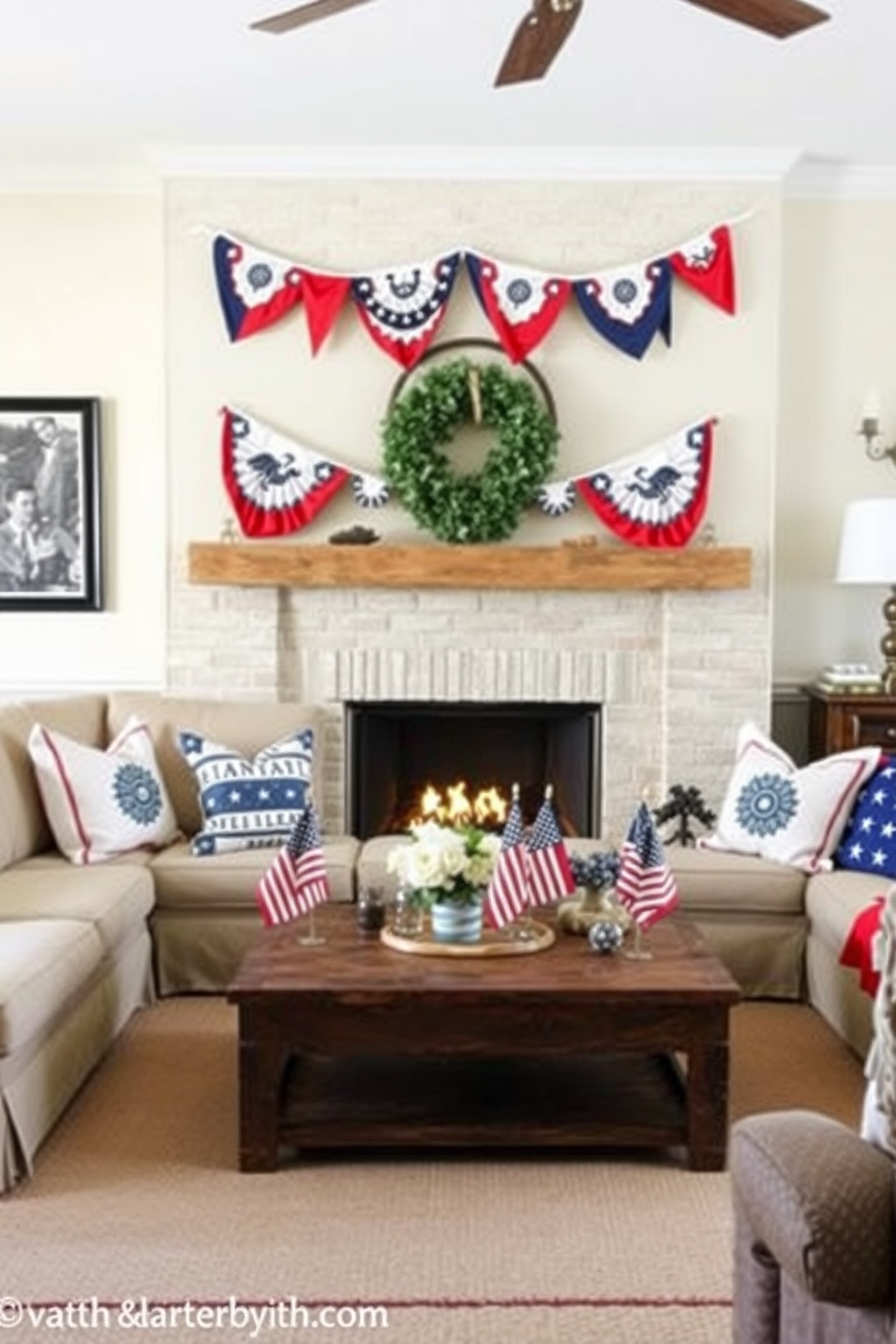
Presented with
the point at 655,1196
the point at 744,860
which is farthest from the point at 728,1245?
the point at 744,860

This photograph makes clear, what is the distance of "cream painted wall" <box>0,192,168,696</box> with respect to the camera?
17.9ft

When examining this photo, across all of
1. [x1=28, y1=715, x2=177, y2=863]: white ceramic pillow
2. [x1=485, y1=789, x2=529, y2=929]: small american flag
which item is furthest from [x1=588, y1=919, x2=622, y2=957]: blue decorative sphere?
[x1=28, y1=715, x2=177, y2=863]: white ceramic pillow

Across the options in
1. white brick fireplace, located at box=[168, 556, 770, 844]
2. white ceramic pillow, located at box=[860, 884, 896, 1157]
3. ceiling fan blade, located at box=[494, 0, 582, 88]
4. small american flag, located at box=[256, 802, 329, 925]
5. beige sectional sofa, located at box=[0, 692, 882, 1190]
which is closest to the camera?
white ceramic pillow, located at box=[860, 884, 896, 1157]

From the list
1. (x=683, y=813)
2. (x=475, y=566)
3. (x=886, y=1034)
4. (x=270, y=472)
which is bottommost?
(x=683, y=813)

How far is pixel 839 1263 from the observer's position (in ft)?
5.16

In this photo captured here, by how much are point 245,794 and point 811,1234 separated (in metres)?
3.11

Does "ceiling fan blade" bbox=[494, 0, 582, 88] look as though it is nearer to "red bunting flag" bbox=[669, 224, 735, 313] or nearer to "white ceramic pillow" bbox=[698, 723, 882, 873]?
"red bunting flag" bbox=[669, 224, 735, 313]

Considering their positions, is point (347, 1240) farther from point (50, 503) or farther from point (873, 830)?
point (50, 503)

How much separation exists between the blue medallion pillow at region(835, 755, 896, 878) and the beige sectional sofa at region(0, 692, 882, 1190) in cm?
10

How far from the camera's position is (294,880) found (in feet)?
11.3

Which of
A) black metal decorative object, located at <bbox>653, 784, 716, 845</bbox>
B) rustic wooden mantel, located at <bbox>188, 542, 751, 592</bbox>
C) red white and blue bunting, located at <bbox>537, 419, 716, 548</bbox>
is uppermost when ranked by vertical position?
red white and blue bunting, located at <bbox>537, 419, 716, 548</bbox>

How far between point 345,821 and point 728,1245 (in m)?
2.78

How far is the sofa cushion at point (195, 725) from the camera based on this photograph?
187 inches

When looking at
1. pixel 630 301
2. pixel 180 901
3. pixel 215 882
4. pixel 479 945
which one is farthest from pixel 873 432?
pixel 180 901
